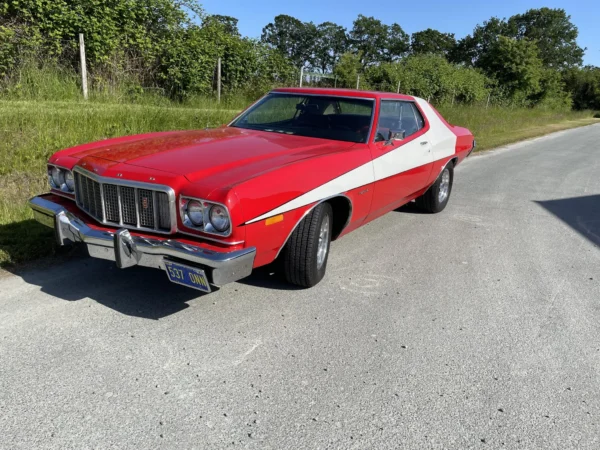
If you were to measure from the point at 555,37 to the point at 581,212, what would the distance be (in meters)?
83.3

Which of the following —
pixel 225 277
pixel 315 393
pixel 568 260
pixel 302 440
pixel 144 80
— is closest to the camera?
pixel 302 440

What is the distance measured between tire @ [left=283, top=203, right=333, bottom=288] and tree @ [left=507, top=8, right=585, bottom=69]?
83565mm

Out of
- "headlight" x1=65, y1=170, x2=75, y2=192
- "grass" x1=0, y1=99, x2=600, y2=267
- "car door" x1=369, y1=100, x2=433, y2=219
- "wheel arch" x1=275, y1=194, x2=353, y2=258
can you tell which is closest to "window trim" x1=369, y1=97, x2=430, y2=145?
"car door" x1=369, y1=100, x2=433, y2=219

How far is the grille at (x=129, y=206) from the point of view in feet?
10.2

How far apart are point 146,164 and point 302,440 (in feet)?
6.68

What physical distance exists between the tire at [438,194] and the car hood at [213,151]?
2.29 metres

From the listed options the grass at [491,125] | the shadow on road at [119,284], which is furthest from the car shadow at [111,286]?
the grass at [491,125]

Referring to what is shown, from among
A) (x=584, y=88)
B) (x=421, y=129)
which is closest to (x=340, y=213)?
(x=421, y=129)

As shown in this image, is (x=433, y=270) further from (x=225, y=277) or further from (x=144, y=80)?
(x=144, y=80)

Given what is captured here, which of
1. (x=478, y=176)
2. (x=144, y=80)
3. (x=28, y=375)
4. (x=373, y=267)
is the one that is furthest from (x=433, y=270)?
(x=144, y=80)

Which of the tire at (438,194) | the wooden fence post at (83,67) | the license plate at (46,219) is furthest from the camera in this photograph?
the wooden fence post at (83,67)

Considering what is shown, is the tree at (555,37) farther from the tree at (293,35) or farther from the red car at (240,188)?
the red car at (240,188)

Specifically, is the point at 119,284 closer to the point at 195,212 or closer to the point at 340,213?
the point at 195,212

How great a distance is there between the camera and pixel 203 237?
3041 mm
